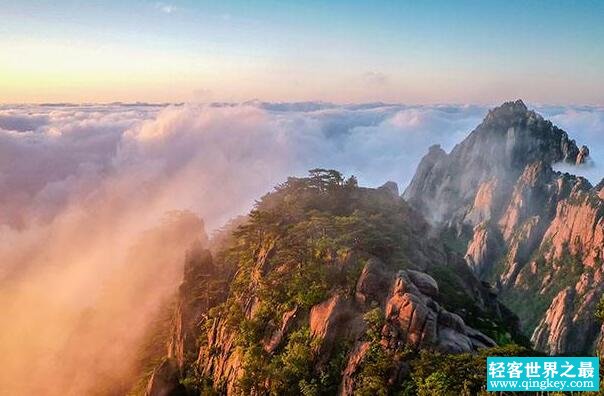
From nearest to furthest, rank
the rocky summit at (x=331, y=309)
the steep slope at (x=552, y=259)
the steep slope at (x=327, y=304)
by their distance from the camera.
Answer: the rocky summit at (x=331, y=309), the steep slope at (x=327, y=304), the steep slope at (x=552, y=259)

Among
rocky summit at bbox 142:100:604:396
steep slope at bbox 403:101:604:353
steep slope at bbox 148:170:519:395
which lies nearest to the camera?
rocky summit at bbox 142:100:604:396

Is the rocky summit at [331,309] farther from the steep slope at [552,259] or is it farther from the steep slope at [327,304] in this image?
the steep slope at [552,259]

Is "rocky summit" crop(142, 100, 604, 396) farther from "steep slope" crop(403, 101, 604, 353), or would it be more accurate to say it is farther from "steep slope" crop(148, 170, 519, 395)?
"steep slope" crop(403, 101, 604, 353)

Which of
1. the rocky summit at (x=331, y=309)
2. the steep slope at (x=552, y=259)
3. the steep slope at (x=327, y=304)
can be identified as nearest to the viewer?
the rocky summit at (x=331, y=309)

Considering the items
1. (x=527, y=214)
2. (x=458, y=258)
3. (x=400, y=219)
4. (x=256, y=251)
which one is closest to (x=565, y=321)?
(x=527, y=214)

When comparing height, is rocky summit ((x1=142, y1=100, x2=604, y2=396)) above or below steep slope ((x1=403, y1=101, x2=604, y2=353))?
above

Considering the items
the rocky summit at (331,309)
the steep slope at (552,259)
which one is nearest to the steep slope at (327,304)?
the rocky summit at (331,309)

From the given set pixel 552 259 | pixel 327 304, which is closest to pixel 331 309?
pixel 327 304

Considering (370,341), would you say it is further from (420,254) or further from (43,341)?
(43,341)

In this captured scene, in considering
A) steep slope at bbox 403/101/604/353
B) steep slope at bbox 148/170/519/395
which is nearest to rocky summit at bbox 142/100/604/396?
steep slope at bbox 148/170/519/395
